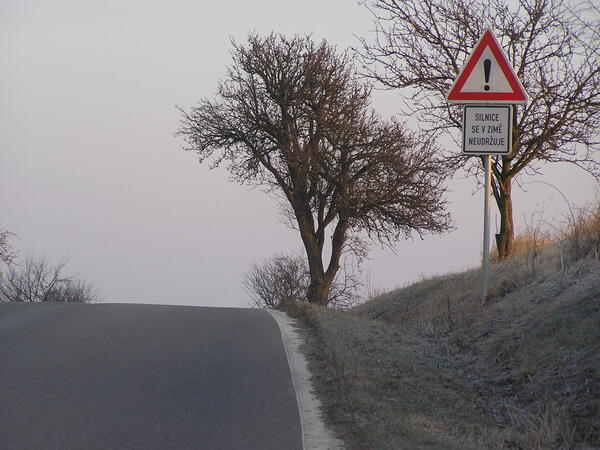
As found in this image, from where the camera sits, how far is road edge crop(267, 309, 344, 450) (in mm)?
6156

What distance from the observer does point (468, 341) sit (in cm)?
1002

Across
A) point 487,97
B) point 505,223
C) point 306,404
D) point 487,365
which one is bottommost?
point 306,404

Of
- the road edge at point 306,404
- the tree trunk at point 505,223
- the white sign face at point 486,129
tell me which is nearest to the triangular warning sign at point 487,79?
the white sign face at point 486,129

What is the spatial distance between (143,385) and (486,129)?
5.78 m

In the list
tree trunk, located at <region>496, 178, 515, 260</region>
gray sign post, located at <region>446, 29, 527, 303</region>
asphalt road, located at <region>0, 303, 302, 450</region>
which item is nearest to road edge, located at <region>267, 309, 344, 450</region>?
asphalt road, located at <region>0, 303, 302, 450</region>

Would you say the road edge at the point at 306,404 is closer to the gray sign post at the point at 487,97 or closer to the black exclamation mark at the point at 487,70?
the gray sign post at the point at 487,97

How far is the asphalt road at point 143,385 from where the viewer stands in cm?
623

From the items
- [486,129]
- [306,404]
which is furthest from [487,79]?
[306,404]

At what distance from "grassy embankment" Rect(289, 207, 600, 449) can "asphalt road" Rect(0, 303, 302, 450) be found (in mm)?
622

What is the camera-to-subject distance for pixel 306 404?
721 centimetres

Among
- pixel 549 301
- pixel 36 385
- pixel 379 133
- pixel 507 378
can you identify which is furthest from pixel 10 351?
pixel 379 133

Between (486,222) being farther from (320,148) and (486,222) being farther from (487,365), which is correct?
(320,148)

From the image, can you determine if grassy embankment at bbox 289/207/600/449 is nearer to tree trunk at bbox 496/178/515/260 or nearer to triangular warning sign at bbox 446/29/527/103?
triangular warning sign at bbox 446/29/527/103

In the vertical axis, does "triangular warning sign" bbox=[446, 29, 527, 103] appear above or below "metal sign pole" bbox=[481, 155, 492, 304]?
above
